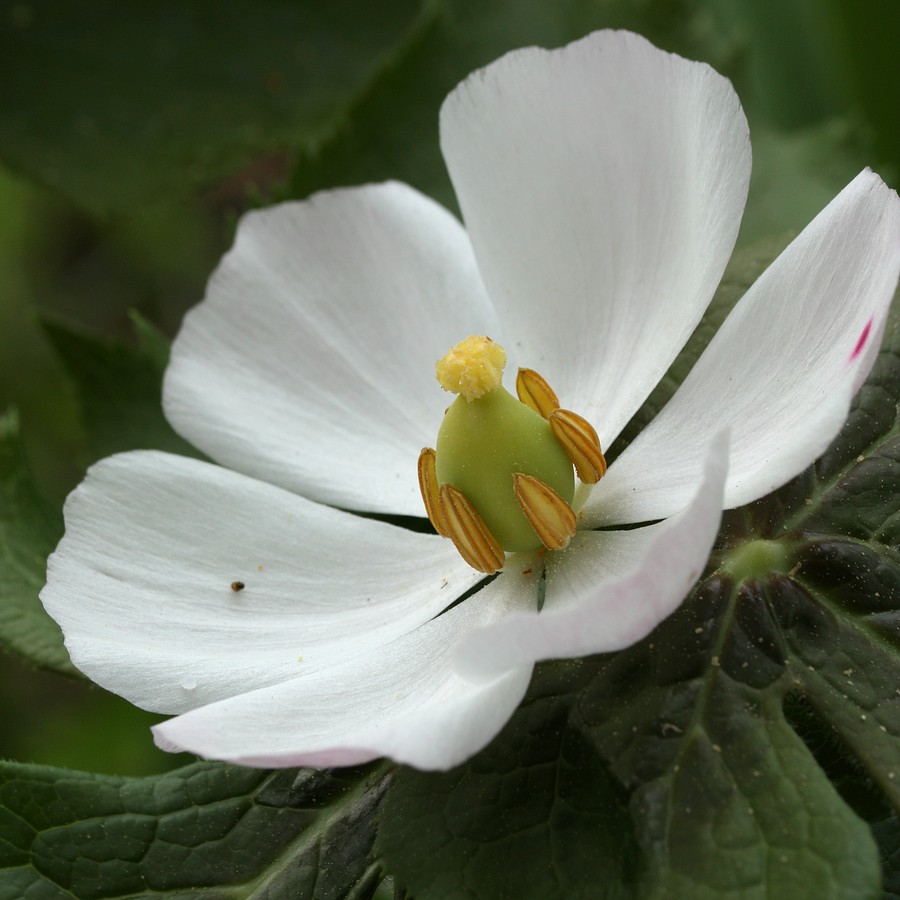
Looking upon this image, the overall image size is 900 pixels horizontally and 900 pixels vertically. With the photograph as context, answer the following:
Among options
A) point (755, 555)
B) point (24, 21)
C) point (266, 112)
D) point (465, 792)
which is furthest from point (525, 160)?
point (24, 21)

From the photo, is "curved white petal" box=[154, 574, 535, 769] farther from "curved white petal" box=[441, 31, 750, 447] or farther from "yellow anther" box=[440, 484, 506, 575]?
"curved white petal" box=[441, 31, 750, 447]

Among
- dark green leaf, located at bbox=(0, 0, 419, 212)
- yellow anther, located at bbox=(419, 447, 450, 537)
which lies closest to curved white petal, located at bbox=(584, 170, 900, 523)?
yellow anther, located at bbox=(419, 447, 450, 537)

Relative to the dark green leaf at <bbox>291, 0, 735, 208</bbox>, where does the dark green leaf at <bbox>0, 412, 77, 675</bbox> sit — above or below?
below

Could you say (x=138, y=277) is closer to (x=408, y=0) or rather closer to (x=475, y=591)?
(x=408, y=0)

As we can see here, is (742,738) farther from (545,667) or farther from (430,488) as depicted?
(430,488)

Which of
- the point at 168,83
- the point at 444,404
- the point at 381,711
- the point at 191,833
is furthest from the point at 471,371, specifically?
the point at 168,83

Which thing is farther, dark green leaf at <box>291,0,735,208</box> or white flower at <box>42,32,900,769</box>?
dark green leaf at <box>291,0,735,208</box>
